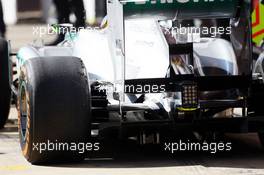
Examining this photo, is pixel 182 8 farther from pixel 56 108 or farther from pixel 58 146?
pixel 58 146

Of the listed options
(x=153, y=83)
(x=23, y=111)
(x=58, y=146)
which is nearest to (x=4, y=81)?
(x=23, y=111)

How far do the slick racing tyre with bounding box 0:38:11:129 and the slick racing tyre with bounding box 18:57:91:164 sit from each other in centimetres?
232

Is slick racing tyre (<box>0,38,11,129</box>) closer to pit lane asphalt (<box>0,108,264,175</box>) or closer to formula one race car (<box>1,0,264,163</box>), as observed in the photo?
pit lane asphalt (<box>0,108,264,175</box>)

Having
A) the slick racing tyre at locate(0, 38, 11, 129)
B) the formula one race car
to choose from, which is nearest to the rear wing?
the formula one race car

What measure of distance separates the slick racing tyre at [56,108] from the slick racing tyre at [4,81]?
2321mm

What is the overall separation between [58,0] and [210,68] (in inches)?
216

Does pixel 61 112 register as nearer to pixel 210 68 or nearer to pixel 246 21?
pixel 210 68

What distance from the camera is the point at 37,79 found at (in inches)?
291

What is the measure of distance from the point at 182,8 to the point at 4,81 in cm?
293

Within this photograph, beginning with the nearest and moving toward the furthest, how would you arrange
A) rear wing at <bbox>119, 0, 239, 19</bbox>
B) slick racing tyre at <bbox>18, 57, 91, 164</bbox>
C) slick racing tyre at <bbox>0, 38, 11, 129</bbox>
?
slick racing tyre at <bbox>18, 57, 91, 164</bbox> → rear wing at <bbox>119, 0, 239, 19</bbox> → slick racing tyre at <bbox>0, 38, 11, 129</bbox>

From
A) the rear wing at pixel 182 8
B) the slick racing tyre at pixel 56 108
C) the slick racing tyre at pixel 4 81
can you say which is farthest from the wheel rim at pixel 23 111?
the slick racing tyre at pixel 4 81

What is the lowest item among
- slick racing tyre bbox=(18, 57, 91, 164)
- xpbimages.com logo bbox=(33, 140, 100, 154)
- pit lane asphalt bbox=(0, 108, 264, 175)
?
pit lane asphalt bbox=(0, 108, 264, 175)

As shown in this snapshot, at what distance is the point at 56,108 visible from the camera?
732cm

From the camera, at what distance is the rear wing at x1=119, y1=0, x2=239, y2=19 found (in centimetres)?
765
